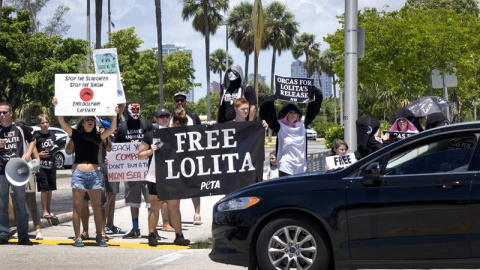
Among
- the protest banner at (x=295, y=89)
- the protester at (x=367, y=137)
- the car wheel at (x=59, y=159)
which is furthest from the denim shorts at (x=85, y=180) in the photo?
the car wheel at (x=59, y=159)

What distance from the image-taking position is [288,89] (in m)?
12.7

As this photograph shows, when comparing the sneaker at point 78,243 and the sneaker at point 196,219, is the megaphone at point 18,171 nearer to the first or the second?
the sneaker at point 78,243

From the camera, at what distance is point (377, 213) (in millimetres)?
7797

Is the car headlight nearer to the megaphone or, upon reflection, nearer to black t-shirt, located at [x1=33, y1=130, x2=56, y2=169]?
the megaphone

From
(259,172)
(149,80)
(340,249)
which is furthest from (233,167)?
(149,80)

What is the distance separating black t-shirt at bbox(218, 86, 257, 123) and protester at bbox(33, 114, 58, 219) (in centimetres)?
324

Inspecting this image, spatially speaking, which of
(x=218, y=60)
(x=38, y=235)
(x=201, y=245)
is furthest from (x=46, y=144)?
(x=218, y=60)

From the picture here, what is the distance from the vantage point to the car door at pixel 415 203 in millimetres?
7629

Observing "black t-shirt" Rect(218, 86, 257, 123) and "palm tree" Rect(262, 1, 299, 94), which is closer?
"black t-shirt" Rect(218, 86, 257, 123)

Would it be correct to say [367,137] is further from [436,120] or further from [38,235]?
[38,235]

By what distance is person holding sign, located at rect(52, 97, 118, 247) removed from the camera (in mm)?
11516

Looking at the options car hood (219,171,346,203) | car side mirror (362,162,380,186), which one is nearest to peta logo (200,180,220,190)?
car hood (219,171,346,203)

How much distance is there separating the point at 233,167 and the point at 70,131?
216 cm

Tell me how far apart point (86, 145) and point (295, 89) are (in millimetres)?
3070
